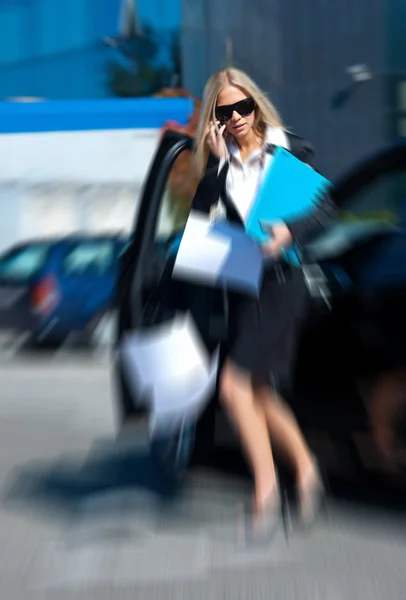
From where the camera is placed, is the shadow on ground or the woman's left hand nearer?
the woman's left hand

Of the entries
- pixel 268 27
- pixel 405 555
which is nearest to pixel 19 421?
pixel 405 555

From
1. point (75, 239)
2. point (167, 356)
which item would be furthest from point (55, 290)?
point (167, 356)

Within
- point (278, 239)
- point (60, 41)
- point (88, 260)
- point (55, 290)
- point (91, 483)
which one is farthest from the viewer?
point (60, 41)

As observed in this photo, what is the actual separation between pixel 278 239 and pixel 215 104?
0.55 metres

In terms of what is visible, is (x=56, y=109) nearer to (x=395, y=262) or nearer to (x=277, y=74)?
(x=277, y=74)

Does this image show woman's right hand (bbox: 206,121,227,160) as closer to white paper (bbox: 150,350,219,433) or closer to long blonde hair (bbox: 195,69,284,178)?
long blonde hair (bbox: 195,69,284,178)

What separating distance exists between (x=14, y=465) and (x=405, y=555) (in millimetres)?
2118

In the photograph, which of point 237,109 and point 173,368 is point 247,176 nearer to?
point 237,109

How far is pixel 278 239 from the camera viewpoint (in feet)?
11.0

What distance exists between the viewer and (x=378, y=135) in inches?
776

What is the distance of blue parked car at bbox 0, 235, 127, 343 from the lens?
8836 millimetres

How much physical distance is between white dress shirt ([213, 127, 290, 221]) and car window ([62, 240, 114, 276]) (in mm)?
5861

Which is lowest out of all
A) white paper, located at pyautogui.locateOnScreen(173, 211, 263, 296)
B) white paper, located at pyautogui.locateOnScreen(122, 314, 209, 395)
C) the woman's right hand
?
white paper, located at pyautogui.locateOnScreen(122, 314, 209, 395)

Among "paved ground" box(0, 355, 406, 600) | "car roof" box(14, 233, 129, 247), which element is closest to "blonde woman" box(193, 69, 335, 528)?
"paved ground" box(0, 355, 406, 600)
